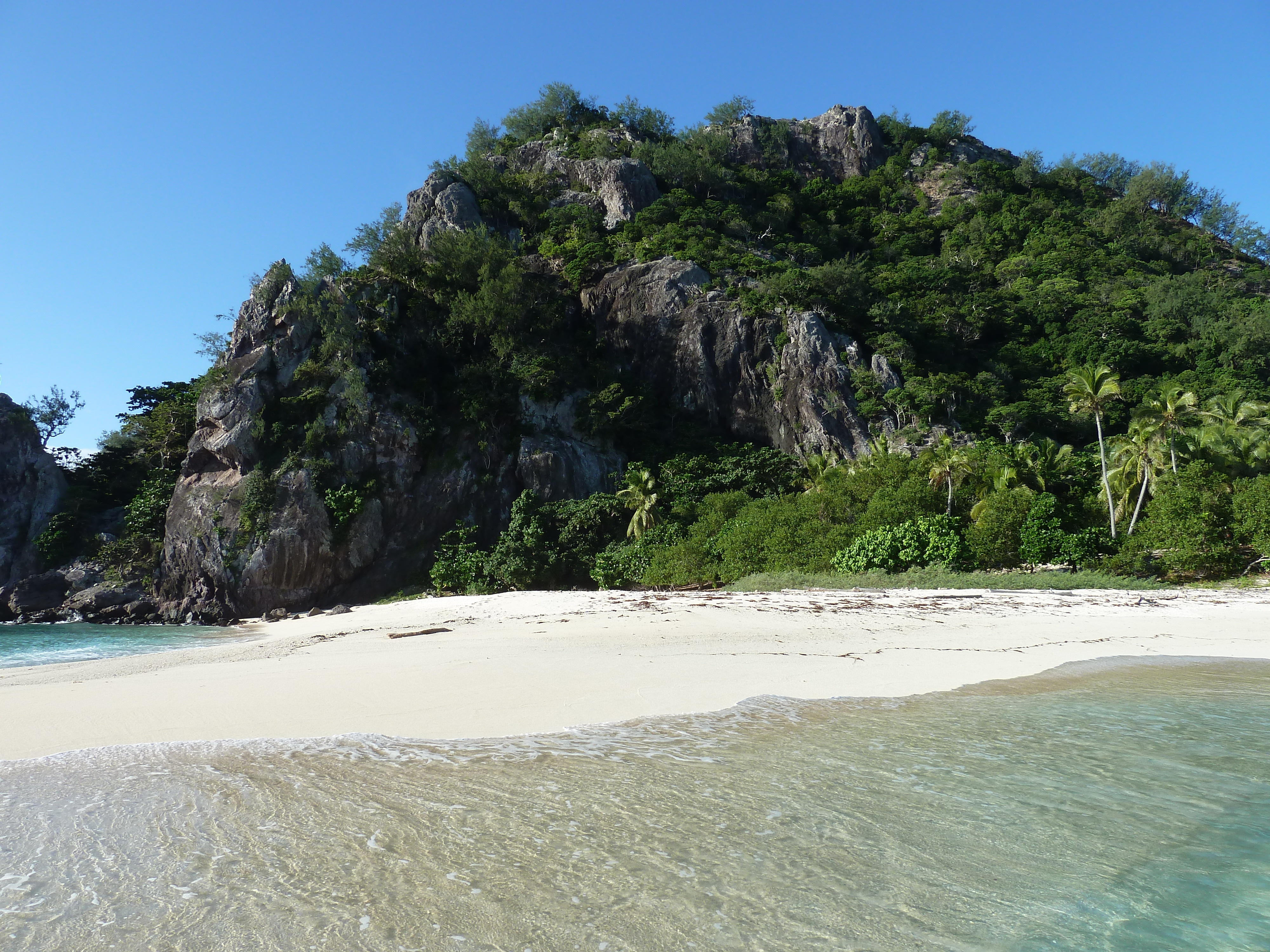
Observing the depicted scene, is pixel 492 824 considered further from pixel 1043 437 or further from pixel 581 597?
pixel 1043 437

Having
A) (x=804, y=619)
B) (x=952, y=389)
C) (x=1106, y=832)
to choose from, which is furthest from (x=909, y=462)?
(x=1106, y=832)

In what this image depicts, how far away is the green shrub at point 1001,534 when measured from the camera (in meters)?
22.8

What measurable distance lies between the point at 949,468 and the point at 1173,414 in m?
7.63

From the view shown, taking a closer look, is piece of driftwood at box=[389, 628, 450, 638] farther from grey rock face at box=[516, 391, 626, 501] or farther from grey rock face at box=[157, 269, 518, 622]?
grey rock face at box=[516, 391, 626, 501]

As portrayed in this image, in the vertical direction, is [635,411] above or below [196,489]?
above

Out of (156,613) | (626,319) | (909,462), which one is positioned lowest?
(156,613)

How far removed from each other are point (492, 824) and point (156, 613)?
127 feet

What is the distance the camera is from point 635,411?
1608 inches

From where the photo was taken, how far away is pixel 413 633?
523 inches

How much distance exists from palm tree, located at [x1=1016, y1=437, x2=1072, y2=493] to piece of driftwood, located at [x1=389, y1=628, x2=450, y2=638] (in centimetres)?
2315

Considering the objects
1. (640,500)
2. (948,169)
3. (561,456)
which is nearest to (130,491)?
(561,456)

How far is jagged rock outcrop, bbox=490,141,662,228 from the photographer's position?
5556cm

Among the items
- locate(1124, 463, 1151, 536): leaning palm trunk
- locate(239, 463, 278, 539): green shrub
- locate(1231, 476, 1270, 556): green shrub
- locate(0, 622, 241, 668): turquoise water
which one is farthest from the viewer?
locate(239, 463, 278, 539): green shrub

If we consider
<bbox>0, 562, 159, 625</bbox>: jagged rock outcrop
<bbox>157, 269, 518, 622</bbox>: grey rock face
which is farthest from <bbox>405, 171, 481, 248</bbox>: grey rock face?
<bbox>0, 562, 159, 625</bbox>: jagged rock outcrop
